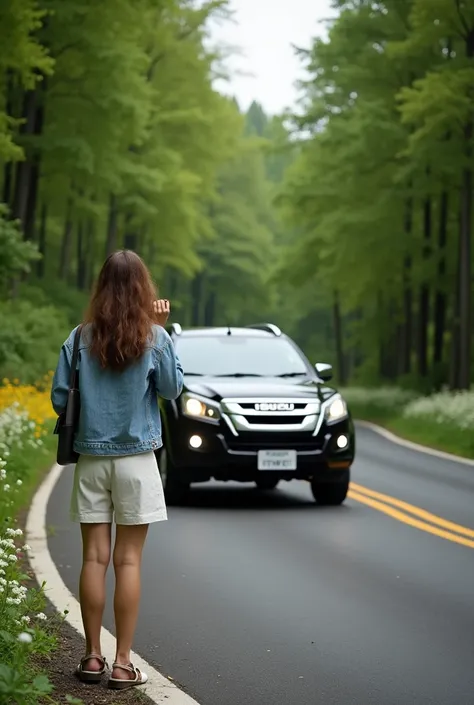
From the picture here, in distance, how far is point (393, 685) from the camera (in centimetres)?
626

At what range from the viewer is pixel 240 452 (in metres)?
13.1

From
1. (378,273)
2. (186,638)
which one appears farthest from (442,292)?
(186,638)

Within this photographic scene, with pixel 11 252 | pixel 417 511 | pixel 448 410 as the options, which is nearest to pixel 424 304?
pixel 448 410

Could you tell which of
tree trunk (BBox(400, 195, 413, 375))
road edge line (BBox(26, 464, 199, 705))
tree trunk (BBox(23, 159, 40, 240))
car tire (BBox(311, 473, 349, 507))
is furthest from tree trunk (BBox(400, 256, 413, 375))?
road edge line (BBox(26, 464, 199, 705))

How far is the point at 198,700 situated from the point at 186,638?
4.60 ft

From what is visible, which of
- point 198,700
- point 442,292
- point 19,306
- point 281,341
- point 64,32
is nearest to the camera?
point 198,700

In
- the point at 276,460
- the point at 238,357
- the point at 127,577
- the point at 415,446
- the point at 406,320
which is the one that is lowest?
the point at 415,446

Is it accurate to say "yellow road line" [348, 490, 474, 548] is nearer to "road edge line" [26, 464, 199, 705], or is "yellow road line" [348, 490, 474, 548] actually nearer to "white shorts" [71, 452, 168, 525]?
"road edge line" [26, 464, 199, 705]

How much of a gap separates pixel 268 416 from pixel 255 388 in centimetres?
38

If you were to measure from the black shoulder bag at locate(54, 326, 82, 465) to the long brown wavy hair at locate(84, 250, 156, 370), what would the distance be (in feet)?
0.40

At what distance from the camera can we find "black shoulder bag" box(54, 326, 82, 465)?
20.1 feet

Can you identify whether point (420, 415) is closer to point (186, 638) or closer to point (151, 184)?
point (151, 184)

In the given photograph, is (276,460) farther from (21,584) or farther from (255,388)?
(21,584)

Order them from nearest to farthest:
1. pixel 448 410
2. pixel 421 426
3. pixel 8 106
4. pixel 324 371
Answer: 1. pixel 324 371
2. pixel 448 410
3. pixel 421 426
4. pixel 8 106
